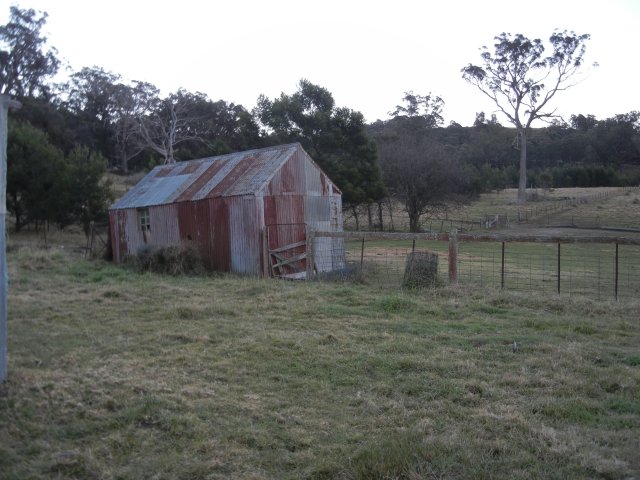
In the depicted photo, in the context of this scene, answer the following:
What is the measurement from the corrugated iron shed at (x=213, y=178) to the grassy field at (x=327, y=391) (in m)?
8.21

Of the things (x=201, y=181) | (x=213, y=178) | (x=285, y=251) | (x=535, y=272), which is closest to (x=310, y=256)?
(x=285, y=251)

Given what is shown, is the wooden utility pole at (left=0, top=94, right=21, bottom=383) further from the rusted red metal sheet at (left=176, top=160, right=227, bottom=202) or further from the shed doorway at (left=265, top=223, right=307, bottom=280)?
the rusted red metal sheet at (left=176, top=160, right=227, bottom=202)

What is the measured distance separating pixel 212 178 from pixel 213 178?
0.26 ft

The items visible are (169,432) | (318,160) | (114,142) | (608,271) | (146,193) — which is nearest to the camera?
(169,432)

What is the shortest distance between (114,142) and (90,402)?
5179cm

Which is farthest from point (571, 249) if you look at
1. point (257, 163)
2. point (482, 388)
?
point (482, 388)

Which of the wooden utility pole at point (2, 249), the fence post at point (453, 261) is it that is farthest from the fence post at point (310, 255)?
the wooden utility pole at point (2, 249)

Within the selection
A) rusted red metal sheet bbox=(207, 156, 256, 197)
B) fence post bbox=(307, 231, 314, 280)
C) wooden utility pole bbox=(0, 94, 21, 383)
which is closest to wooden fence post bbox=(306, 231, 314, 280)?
fence post bbox=(307, 231, 314, 280)

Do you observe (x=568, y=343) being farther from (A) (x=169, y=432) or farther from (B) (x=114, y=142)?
(B) (x=114, y=142)

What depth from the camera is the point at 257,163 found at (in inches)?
733

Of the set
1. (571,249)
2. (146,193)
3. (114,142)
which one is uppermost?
(114,142)

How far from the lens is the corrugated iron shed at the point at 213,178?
57.3 ft

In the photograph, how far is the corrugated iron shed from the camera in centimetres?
1745

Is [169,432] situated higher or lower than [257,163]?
lower
